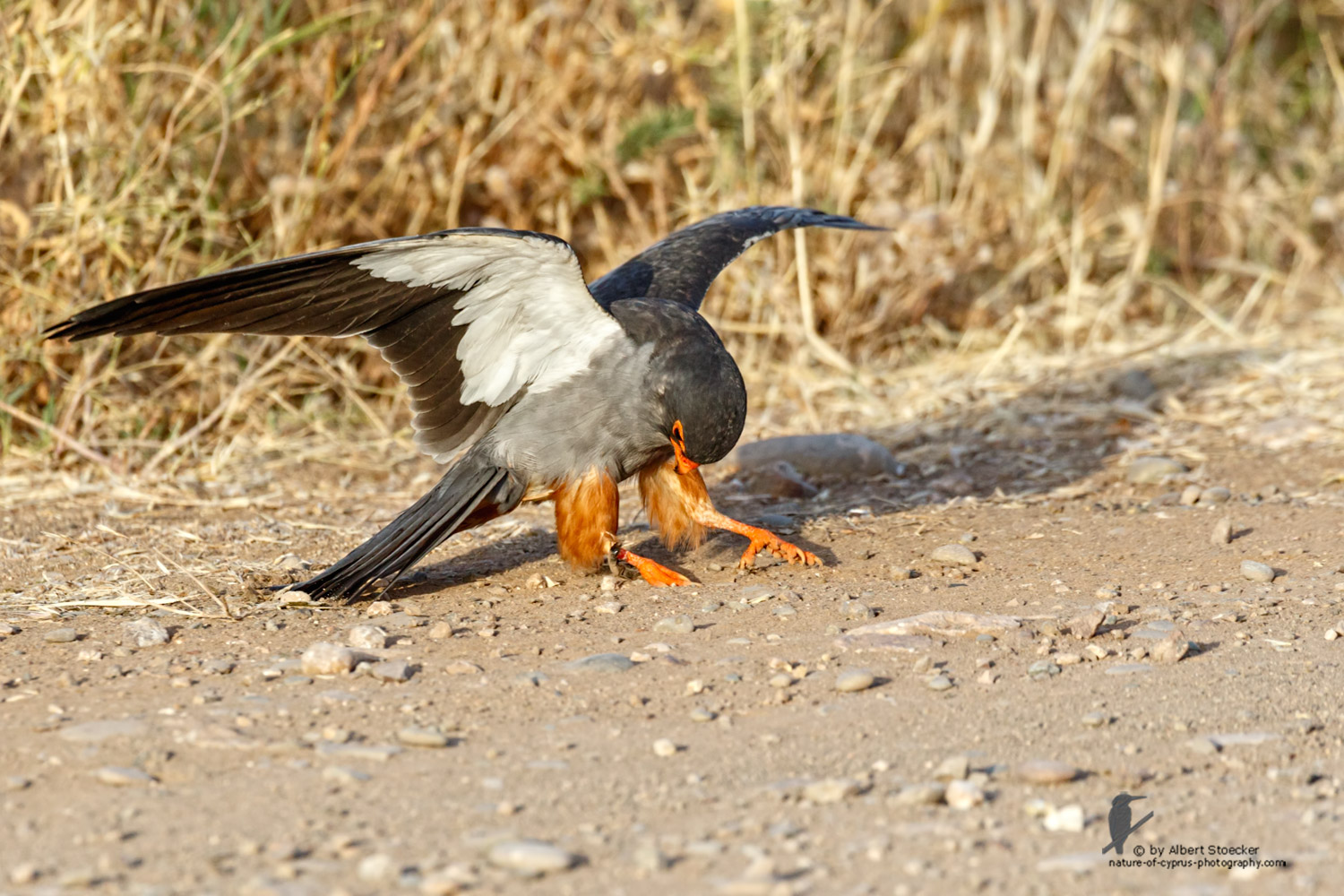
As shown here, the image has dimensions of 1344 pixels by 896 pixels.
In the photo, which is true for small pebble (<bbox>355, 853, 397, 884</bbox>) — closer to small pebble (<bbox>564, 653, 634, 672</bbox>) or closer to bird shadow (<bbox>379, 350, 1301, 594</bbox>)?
small pebble (<bbox>564, 653, 634, 672</bbox>)

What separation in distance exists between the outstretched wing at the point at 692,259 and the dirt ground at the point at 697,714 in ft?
2.72

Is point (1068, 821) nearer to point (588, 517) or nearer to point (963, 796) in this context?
point (963, 796)

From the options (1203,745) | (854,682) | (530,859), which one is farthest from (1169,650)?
(530,859)

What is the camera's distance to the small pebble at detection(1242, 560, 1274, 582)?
12.6ft

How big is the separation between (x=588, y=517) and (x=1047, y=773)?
1.80 m

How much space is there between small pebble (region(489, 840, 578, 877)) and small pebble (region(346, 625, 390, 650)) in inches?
47.2

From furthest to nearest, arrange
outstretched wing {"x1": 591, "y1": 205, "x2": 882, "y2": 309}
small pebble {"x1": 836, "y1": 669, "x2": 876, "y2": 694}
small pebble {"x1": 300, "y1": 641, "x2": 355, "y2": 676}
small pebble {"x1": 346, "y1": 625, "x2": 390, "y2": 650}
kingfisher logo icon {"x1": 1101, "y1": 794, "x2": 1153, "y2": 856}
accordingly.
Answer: outstretched wing {"x1": 591, "y1": 205, "x2": 882, "y2": 309} < small pebble {"x1": 346, "y1": 625, "x2": 390, "y2": 650} < small pebble {"x1": 300, "y1": 641, "x2": 355, "y2": 676} < small pebble {"x1": 836, "y1": 669, "x2": 876, "y2": 694} < kingfisher logo icon {"x1": 1101, "y1": 794, "x2": 1153, "y2": 856}

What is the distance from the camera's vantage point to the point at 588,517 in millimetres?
3951

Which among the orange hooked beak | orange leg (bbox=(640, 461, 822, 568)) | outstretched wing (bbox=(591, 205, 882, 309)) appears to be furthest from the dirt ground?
outstretched wing (bbox=(591, 205, 882, 309))

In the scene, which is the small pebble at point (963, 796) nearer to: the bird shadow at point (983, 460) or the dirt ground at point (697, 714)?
the dirt ground at point (697, 714)

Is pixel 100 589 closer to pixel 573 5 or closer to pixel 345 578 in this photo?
pixel 345 578

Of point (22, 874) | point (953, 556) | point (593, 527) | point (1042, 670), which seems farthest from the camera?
point (953, 556)

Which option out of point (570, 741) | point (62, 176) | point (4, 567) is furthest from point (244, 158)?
point (570, 741)

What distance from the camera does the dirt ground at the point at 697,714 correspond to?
2201 millimetres
